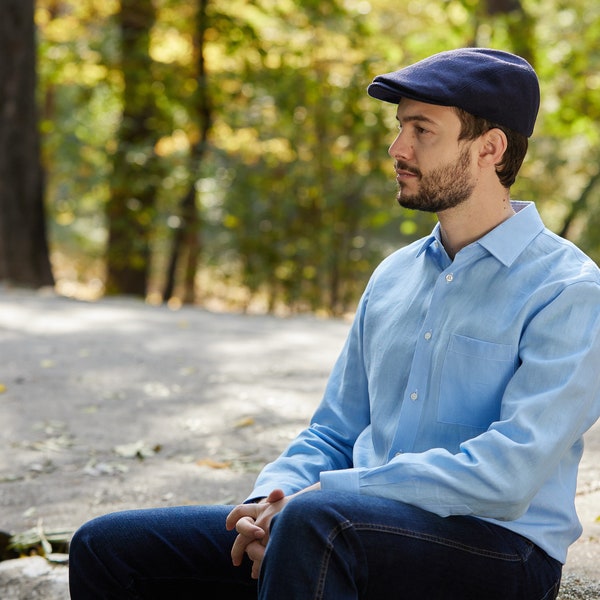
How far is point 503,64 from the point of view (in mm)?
2098

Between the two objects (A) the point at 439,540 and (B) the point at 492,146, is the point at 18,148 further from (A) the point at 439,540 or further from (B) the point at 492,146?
(A) the point at 439,540

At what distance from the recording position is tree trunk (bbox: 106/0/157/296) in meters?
10.2

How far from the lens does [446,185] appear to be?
2162mm

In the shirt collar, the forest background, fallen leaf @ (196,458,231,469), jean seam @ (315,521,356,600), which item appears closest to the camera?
jean seam @ (315,521,356,600)

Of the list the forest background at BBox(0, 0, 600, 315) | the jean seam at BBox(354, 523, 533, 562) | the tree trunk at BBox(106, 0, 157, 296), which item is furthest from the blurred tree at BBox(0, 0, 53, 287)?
the jean seam at BBox(354, 523, 533, 562)

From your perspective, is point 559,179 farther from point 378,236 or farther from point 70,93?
point 70,93

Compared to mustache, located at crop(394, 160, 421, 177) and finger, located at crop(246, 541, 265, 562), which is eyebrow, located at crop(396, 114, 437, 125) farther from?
finger, located at crop(246, 541, 265, 562)

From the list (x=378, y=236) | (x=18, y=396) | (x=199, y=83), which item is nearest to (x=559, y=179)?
(x=378, y=236)

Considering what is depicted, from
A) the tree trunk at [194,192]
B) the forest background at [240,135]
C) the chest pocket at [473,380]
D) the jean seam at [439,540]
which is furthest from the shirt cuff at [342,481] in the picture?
the tree trunk at [194,192]

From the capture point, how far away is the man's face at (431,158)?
214 centimetres

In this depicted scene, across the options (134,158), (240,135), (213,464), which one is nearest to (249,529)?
(213,464)

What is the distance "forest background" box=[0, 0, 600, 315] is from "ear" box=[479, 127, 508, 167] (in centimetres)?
658

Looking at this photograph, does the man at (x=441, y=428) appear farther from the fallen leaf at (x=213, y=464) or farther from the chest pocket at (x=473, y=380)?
the fallen leaf at (x=213, y=464)

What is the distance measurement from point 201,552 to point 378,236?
30.5 feet
